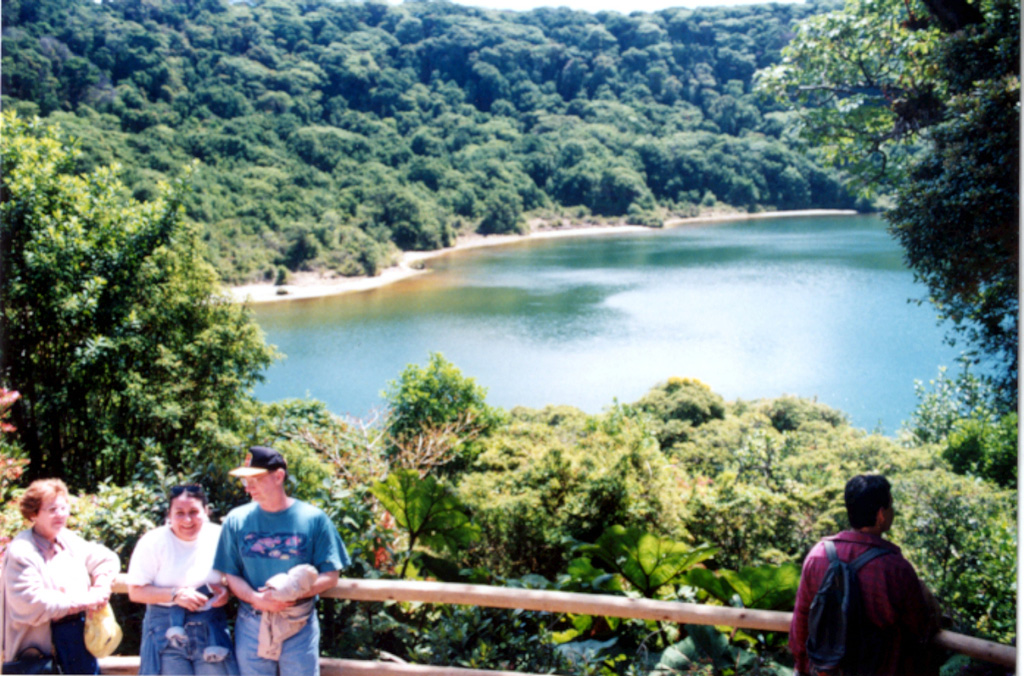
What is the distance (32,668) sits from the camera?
1.97 m

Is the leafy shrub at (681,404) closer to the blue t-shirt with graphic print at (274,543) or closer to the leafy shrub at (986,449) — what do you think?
the leafy shrub at (986,449)

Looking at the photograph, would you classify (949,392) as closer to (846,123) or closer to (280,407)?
(846,123)

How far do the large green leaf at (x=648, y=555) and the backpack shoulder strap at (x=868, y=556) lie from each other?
78 cm

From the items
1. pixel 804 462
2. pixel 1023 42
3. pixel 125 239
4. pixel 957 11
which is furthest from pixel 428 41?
pixel 1023 42

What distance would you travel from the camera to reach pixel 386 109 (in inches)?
248

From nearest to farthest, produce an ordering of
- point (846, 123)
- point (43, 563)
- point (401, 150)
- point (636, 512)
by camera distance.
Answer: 1. point (43, 563)
2. point (636, 512)
3. point (846, 123)
4. point (401, 150)

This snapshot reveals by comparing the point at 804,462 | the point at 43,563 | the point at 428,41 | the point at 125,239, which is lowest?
the point at 804,462

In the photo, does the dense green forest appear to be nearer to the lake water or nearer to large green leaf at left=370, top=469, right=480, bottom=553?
large green leaf at left=370, top=469, right=480, bottom=553

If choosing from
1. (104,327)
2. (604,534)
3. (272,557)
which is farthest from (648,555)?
(104,327)

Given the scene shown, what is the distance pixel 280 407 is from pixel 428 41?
3.12 meters

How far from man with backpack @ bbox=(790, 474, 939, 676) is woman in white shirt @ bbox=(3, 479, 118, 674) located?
182cm

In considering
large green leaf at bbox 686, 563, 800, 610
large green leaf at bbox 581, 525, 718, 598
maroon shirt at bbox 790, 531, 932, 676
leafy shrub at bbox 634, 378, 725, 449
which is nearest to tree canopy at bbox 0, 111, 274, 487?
large green leaf at bbox 581, 525, 718, 598

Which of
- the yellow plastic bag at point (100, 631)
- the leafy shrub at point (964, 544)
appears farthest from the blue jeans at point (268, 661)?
the leafy shrub at point (964, 544)

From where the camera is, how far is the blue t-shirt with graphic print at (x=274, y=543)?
Answer: 1931mm
